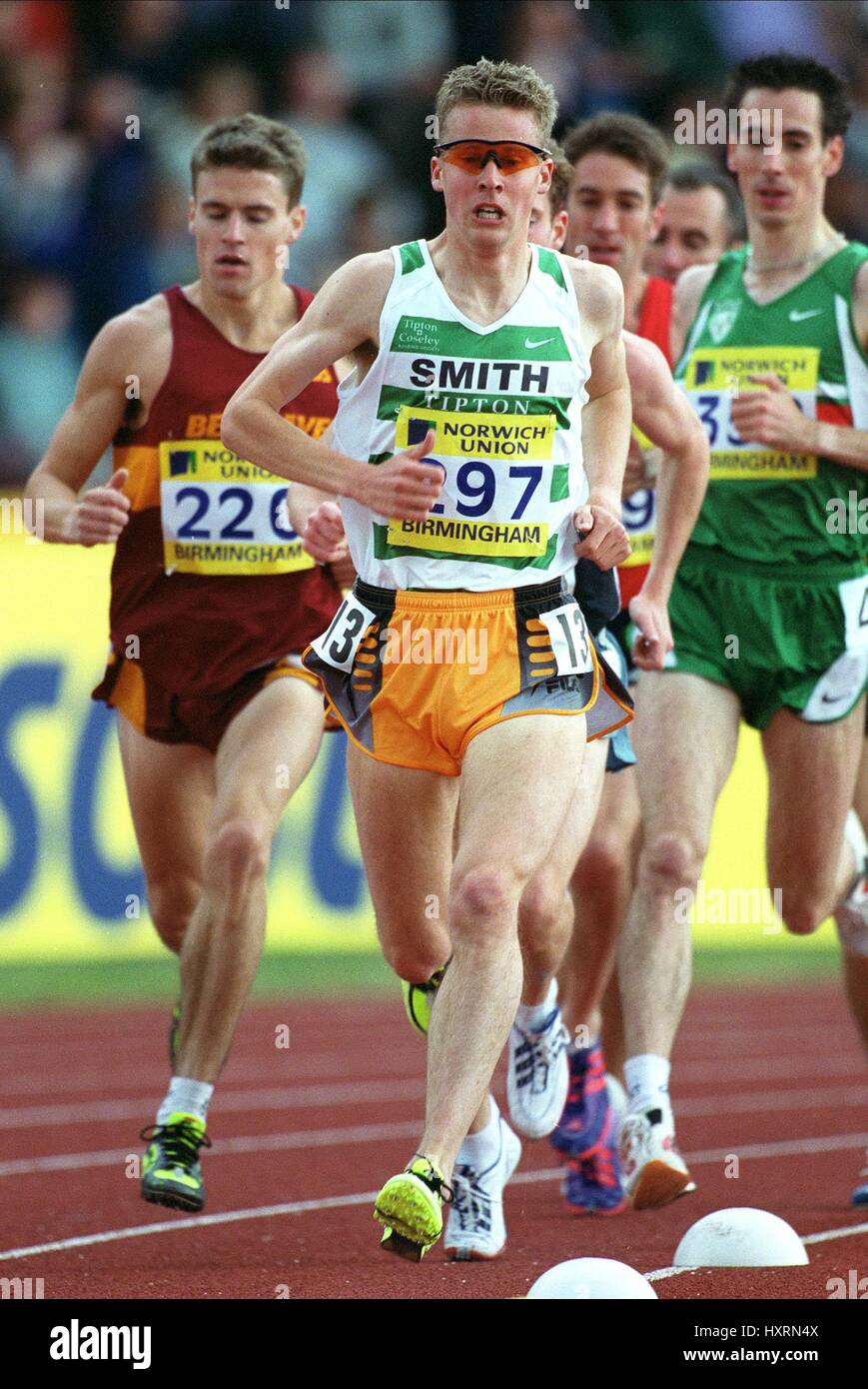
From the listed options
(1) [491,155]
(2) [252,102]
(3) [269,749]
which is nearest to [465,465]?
(1) [491,155]

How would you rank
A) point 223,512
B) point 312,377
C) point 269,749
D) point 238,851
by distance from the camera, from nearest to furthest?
point 312,377 → point 238,851 → point 269,749 → point 223,512

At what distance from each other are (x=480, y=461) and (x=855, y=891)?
2.74 meters

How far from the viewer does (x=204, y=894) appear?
20.8 feet

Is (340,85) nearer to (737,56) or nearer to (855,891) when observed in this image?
(737,56)

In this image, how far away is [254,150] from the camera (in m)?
6.68

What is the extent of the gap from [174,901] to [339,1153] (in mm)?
1712

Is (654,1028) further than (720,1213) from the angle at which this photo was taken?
Yes

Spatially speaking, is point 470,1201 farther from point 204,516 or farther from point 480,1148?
point 204,516

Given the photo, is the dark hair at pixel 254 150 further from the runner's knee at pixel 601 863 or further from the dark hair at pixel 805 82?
the runner's knee at pixel 601 863

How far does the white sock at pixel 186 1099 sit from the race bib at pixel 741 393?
7.73 feet

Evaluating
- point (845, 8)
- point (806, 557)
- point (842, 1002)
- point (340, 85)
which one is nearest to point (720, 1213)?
point (806, 557)

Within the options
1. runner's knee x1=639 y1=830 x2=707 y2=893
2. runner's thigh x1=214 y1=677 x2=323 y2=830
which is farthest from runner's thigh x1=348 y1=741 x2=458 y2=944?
runner's knee x1=639 y1=830 x2=707 y2=893

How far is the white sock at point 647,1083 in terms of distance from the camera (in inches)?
241

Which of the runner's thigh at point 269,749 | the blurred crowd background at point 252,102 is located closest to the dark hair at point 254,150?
the runner's thigh at point 269,749
